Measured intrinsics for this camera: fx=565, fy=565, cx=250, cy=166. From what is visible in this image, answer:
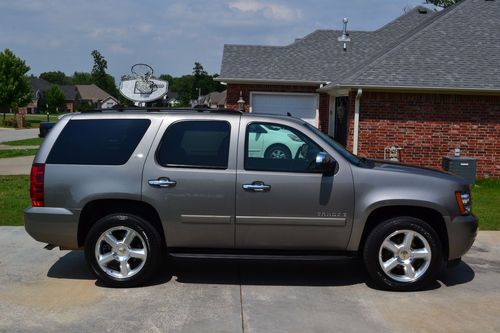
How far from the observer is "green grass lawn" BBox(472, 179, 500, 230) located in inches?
357

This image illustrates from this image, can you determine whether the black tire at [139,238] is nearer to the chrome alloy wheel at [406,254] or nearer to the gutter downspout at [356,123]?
the chrome alloy wheel at [406,254]

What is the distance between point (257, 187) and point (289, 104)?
1356cm

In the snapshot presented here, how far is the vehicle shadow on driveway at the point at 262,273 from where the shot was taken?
6020 millimetres

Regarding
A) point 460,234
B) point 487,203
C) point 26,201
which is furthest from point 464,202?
point 26,201

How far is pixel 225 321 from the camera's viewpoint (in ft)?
15.9

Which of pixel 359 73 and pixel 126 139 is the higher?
pixel 359 73

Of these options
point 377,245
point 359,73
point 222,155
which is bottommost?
point 377,245

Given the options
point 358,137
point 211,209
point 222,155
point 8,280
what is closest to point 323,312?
point 211,209

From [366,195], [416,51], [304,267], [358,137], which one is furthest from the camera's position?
[416,51]

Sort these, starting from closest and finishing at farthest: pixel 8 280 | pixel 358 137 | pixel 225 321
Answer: pixel 225 321 → pixel 8 280 → pixel 358 137

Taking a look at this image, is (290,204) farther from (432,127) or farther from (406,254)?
(432,127)

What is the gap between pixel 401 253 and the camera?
5691mm

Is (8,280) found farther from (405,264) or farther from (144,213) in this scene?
(405,264)

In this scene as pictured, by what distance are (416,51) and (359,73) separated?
2145 millimetres
